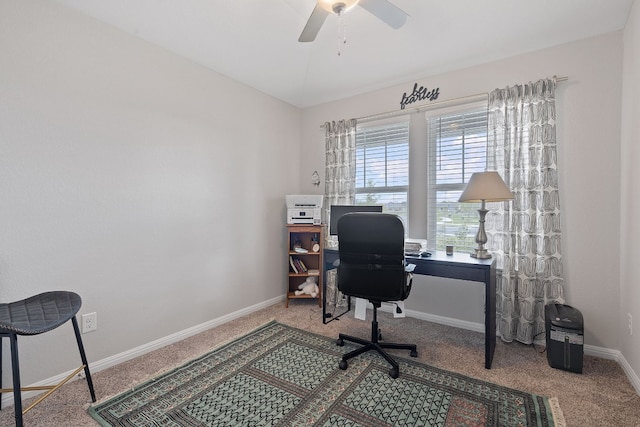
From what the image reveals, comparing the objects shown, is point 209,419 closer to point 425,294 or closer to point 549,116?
point 425,294

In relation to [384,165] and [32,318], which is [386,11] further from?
[32,318]

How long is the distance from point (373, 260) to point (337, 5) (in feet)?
5.30

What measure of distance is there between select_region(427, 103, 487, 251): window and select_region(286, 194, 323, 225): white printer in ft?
3.98

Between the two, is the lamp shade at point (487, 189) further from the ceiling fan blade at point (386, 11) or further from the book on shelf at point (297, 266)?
the book on shelf at point (297, 266)

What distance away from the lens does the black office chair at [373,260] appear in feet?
6.52

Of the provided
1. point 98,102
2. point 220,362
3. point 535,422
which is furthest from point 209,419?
point 98,102

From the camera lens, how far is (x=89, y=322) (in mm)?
2029

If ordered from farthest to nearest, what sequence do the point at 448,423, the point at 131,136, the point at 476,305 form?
the point at 476,305, the point at 131,136, the point at 448,423

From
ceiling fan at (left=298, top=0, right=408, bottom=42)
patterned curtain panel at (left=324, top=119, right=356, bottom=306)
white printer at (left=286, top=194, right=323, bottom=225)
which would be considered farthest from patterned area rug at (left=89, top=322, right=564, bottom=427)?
ceiling fan at (left=298, top=0, right=408, bottom=42)

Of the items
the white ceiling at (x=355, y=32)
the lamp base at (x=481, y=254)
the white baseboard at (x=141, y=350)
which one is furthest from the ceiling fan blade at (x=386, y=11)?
the white baseboard at (x=141, y=350)

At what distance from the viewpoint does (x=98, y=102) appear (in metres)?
2.07

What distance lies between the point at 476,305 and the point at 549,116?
5.61 feet

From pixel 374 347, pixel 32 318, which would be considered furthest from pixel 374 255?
pixel 32 318

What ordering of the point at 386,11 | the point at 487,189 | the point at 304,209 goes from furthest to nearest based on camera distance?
1. the point at 304,209
2. the point at 487,189
3. the point at 386,11
